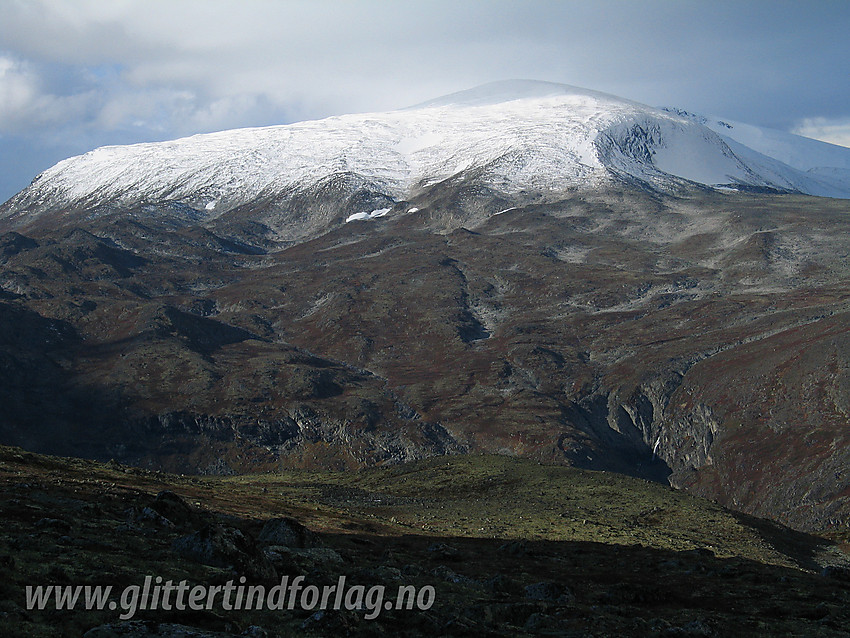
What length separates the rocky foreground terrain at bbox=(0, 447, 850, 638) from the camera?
985 inches

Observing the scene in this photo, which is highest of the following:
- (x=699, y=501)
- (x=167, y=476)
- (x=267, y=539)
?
(x=267, y=539)

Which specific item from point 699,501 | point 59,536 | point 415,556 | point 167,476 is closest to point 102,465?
point 167,476

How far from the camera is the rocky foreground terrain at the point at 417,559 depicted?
985 inches

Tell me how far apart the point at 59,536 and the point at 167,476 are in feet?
173

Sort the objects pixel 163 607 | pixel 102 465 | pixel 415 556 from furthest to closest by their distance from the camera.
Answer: pixel 102 465, pixel 415 556, pixel 163 607

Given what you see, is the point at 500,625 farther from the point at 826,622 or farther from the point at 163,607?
the point at 826,622

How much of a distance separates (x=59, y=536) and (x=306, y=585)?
10.6 m

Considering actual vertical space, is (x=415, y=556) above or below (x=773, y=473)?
above

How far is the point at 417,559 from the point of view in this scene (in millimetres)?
47906

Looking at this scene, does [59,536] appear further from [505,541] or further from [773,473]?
[773,473]

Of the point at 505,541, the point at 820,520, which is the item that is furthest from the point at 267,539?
the point at 820,520

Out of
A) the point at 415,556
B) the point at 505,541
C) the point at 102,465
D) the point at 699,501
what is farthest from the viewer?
the point at 699,501

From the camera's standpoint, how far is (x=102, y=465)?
256ft

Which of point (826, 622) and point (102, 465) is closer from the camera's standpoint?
point (826, 622)
